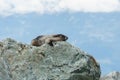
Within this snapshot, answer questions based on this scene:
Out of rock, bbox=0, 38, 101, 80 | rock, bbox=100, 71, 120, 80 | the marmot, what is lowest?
rock, bbox=0, 38, 101, 80

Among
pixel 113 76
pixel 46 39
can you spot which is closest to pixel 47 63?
pixel 46 39

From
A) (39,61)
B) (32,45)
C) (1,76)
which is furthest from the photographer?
Answer: (32,45)

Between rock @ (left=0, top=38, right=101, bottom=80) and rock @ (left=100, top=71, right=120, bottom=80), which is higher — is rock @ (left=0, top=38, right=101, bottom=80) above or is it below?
below

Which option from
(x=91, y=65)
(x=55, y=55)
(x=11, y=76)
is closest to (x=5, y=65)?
(x=11, y=76)

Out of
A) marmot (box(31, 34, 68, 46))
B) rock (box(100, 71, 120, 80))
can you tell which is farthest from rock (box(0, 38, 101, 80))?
rock (box(100, 71, 120, 80))

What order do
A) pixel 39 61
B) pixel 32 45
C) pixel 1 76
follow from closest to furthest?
pixel 1 76 < pixel 39 61 < pixel 32 45

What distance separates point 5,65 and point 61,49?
2.55 meters

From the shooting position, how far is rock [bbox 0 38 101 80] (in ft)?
67.8

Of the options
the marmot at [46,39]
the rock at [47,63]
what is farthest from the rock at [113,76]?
the rock at [47,63]

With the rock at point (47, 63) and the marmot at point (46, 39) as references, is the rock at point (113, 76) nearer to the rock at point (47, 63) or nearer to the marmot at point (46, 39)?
the marmot at point (46, 39)

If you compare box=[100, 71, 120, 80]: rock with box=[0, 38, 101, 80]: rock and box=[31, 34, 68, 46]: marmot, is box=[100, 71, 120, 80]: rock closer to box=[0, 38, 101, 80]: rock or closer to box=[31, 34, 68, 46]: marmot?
box=[31, 34, 68, 46]: marmot

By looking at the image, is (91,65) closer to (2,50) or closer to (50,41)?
(50,41)

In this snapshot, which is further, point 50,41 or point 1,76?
point 50,41

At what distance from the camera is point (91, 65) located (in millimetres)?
21547
